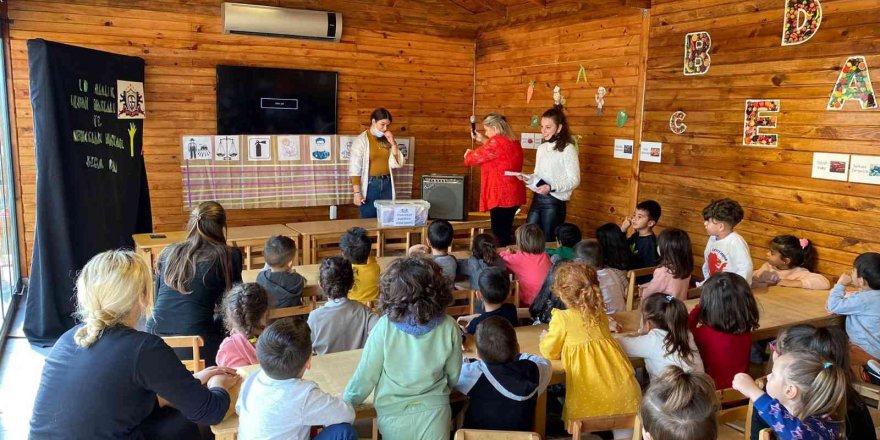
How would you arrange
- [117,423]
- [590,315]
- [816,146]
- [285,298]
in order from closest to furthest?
[117,423] < [590,315] < [285,298] < [816,146]

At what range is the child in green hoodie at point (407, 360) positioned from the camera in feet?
7.63

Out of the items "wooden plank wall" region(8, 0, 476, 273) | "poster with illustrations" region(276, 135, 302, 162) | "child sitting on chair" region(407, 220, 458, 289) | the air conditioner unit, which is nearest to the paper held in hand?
"child sitting on chair" region(407, 220, 458, 289)

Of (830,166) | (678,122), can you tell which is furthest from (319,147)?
(830,166)

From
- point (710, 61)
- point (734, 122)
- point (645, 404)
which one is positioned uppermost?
point (710, 61)

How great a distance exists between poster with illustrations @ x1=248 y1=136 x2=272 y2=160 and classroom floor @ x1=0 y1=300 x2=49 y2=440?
8.38ft

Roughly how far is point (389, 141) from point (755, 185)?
319 cm

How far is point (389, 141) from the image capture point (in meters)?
6.41

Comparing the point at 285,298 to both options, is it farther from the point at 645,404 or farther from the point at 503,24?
the point at 503,24

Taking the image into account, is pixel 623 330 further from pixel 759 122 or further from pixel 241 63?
pixel 241 63

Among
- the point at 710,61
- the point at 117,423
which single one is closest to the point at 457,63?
the point at 710,61

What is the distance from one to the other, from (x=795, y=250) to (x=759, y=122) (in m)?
0.99

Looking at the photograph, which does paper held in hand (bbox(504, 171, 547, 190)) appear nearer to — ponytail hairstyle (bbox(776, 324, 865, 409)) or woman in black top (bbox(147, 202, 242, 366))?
woman in black top (bbox(147, 202, 242, 366))

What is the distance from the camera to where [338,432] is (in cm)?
214

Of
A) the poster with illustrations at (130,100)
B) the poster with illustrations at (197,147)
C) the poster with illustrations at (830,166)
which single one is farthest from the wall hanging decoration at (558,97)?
the poster with illustrations at (130,100)
